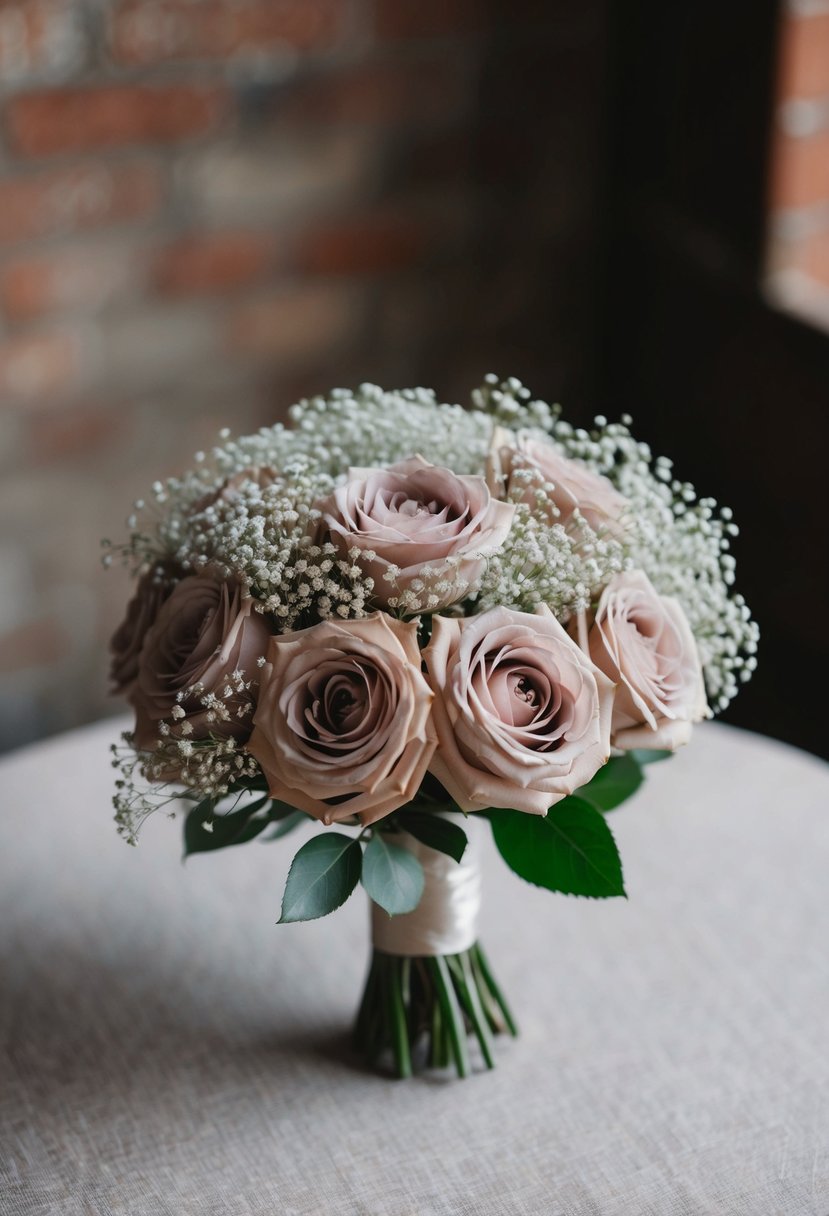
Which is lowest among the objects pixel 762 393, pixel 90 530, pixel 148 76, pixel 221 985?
pixel 90 530

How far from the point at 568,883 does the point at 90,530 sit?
124 cm

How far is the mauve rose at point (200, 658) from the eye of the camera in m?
0.71

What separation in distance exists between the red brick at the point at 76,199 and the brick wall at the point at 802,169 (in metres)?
0.83

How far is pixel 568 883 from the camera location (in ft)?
2.39

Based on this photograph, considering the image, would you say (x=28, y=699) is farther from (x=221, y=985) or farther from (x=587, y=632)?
(x=587, y=632)

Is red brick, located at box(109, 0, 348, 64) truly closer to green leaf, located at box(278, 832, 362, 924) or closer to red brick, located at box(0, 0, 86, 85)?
red brick, located at box(0, 0, 86, 85)

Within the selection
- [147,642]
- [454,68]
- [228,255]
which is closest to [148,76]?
[228,255]

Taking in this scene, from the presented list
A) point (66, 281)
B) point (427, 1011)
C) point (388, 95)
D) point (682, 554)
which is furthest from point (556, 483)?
point (388, 95)

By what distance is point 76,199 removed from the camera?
5.41 feet

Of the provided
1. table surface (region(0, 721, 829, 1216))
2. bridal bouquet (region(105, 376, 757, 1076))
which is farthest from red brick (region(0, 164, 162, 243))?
bridal bouquet (region(105, 376, 757, 1076))

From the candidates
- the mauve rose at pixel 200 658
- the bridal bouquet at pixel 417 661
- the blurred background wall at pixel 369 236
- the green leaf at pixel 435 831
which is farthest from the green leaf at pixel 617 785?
the blurred background wall at pixel 369 236

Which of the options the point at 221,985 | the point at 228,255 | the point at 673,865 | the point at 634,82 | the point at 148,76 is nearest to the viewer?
the point at 221,985

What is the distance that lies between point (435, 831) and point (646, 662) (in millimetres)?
157

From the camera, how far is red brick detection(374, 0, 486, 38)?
1745mm
